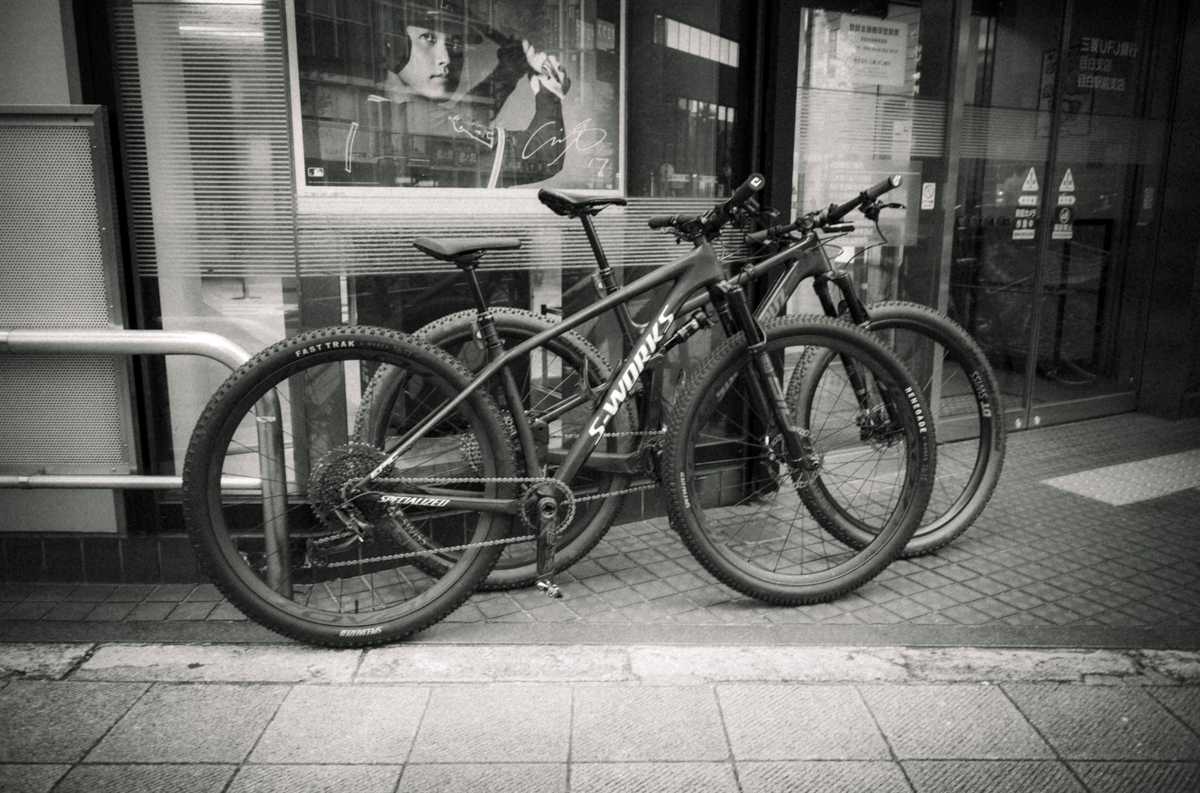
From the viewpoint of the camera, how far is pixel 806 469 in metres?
3.53

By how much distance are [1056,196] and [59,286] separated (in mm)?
6343

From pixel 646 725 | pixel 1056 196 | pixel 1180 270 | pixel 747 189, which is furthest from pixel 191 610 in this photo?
pixel 1180 270

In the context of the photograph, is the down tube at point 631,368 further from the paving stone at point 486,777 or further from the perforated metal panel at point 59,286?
the perforated metal panel at point 59,286

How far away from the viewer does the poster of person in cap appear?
3.80 meters

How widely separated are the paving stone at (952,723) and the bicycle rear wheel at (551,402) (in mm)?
1337

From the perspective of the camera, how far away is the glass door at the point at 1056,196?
19.6 ft

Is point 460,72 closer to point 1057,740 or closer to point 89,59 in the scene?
point 89,59

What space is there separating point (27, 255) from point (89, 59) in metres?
0.83

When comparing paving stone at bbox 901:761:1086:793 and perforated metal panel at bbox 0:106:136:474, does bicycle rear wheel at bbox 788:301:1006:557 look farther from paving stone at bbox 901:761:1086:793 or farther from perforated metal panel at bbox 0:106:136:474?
perforated metal panel at bbox 0:106:136:474

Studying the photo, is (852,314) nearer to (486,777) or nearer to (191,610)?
(486,777)

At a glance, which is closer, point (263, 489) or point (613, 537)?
point (263, 489)

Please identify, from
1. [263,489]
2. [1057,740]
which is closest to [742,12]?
[263,489]

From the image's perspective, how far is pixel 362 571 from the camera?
383cm
